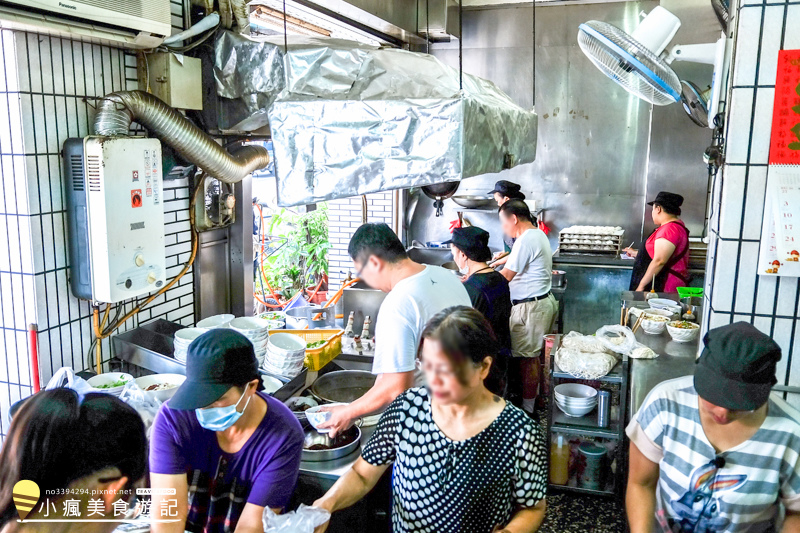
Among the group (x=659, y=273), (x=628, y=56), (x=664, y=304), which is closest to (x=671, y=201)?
(x=659, y=273)

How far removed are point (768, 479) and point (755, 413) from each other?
18cm

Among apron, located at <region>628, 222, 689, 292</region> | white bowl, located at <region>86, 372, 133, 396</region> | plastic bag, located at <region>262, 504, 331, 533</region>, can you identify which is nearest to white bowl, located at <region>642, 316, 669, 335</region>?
apron, located at <region>628, 222, 689, 292</region>

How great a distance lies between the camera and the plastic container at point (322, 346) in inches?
134

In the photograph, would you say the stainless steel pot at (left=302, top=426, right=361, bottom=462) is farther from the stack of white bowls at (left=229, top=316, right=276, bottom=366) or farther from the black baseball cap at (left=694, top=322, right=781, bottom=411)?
the black baseball cap at (left=694, top=322, right=781, bottom=411)

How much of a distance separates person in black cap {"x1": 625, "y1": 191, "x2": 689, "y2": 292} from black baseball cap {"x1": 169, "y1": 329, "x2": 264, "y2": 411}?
13.3ft

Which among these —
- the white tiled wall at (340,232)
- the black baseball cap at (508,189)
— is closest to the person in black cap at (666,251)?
the black baseball cap at (508,189)

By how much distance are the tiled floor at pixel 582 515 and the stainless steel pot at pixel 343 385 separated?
1286 mm

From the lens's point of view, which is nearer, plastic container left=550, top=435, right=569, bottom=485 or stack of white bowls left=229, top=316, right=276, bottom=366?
stack of white bowls left=229, top=316, right=276, bottom=366

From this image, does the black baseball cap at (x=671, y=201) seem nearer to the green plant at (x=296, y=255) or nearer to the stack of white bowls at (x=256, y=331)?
the stack of white bowls at (x=256, y=331)

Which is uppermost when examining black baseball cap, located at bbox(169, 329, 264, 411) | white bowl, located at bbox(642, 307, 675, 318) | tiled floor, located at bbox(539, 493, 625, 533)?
black baseball cap, located at bbox(169, 329, 264, 411)

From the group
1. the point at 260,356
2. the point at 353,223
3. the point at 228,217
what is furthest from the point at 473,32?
the point at 260,356

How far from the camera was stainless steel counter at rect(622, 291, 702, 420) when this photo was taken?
284 centimetres

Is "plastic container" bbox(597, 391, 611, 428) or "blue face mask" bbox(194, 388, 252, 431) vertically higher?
"blue face mask" bbox(194, 388, 252, 431)

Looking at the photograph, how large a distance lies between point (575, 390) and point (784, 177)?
212 cm
